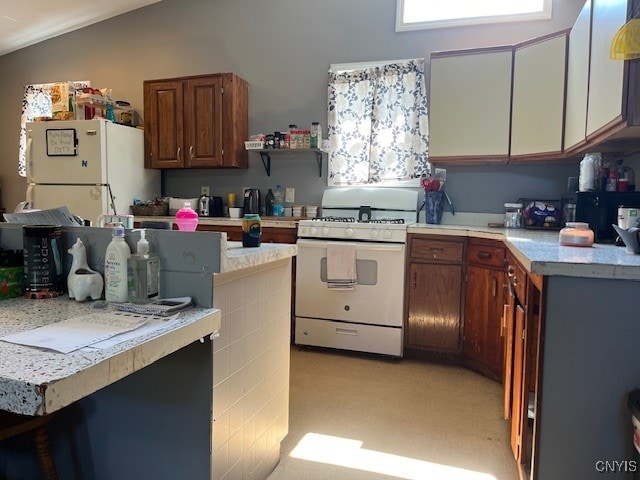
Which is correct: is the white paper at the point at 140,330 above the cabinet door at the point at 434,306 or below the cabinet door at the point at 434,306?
above

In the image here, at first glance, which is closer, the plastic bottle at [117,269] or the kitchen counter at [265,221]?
the plastic bottle at [117,269]

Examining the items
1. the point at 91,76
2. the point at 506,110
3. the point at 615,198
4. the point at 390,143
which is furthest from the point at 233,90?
the point at 615,198

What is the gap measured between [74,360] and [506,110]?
9.76 ft

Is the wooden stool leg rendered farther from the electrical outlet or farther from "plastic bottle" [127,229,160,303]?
the electrical outlet

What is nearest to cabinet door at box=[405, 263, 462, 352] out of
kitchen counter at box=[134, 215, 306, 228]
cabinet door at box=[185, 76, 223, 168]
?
kitchen counter at box=[134, 215, 306, 228]

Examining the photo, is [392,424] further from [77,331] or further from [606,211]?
[77,331]

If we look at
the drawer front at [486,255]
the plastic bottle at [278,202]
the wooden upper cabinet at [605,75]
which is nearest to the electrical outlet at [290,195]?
the plastic bottle at [278,202]

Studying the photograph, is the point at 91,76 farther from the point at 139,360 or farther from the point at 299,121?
the point at 139,360

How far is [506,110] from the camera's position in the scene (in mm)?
2955

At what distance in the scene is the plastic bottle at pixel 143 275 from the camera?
1135 millimetres

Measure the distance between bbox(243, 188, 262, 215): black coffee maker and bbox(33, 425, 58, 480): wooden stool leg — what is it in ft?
9.09

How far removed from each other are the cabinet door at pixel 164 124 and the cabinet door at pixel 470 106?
7.25ft

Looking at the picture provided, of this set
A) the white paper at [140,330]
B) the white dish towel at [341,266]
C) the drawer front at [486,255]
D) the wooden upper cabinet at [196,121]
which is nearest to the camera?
the white paper at [140,330]

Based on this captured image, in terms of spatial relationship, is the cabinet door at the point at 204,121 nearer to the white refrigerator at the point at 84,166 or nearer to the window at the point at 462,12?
the white refrigerator at the point at 84,166
